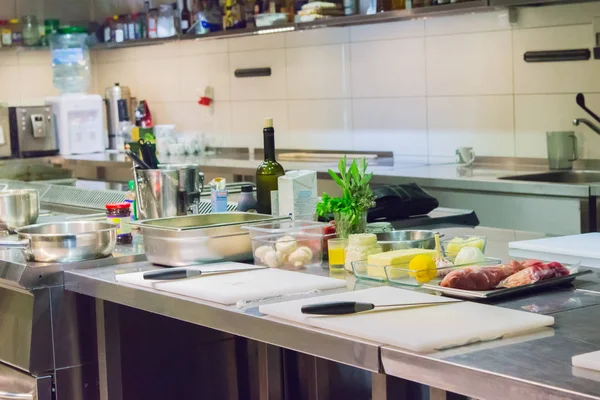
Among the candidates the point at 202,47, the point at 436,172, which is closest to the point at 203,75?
the point at 202,47

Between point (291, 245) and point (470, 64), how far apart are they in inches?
105

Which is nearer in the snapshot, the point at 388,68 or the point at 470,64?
the point at 470,64

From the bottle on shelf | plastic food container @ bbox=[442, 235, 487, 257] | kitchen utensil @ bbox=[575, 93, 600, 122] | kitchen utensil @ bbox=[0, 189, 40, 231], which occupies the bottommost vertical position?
plastic food container @ bbox=[442, 235, 487, 257]

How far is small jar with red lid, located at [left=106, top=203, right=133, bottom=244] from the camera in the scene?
9.22 feet

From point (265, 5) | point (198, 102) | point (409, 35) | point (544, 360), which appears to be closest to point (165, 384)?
point (544, 360)

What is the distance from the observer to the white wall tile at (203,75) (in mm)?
6238

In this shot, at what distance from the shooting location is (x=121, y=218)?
2846mm

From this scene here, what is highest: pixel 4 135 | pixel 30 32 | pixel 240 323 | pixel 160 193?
pixel 30 32

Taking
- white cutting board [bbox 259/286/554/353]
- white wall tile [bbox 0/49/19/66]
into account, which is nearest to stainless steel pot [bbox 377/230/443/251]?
white cutting board [bbox 259/286/554/353]

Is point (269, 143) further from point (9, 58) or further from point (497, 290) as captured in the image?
point (9, 58)

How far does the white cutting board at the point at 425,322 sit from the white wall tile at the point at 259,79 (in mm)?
4088

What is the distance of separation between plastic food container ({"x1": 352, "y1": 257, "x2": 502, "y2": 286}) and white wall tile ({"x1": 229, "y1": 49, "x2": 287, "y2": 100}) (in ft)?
12.4

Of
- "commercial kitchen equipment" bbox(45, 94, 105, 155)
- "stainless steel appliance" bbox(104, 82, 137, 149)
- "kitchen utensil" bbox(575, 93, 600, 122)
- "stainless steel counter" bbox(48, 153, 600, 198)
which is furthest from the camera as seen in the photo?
"stainless steel appliance" bbox(104, 82, 137, 149)

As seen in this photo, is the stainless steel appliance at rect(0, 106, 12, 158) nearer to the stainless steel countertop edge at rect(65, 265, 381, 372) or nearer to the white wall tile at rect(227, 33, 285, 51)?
the white wall tile at rect(227, 33, 285, 51)
